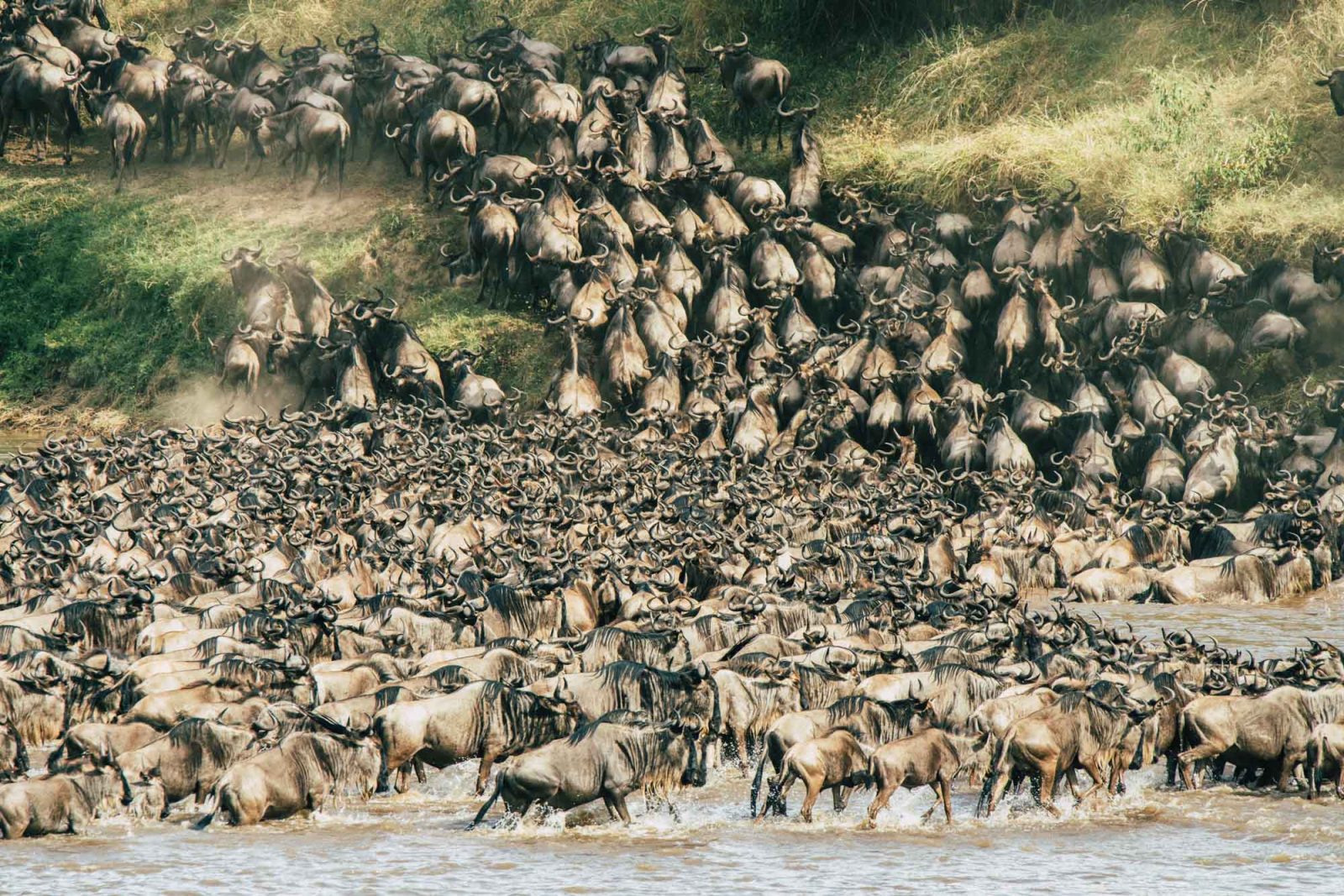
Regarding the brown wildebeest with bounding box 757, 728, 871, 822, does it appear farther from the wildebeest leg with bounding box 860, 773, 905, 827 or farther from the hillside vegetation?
the hillside vegetation

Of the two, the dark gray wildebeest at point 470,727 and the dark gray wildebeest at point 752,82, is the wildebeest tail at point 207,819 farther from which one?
the dark gray wildebeest at point 752,82

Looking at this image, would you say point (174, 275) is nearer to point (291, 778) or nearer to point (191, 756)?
point (191, 756)

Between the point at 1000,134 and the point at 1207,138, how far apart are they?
303cm

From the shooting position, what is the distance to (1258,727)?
10.7 m

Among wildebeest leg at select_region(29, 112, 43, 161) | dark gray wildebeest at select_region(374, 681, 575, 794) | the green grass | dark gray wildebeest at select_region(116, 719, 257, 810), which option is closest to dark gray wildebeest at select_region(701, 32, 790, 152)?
the green grass

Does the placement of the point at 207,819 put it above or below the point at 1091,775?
below

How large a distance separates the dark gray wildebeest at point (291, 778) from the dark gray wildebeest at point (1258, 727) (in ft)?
16.0

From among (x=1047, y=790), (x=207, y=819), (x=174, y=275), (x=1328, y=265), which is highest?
(x=174, y=275)

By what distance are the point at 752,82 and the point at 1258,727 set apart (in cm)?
2036

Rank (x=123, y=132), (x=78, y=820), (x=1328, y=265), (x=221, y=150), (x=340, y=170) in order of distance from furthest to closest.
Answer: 1. (x=221, y=150)
2. (x=123, y=132)
3. (x=340, y=170)
4. (x=1328, y=265)
5. (x=78, y=820)

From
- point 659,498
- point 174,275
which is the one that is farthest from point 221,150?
point 659,498

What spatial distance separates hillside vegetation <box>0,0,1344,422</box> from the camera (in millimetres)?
25094

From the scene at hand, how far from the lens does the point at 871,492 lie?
60.9 ft

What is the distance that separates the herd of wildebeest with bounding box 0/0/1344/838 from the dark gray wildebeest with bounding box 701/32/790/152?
0.06m
